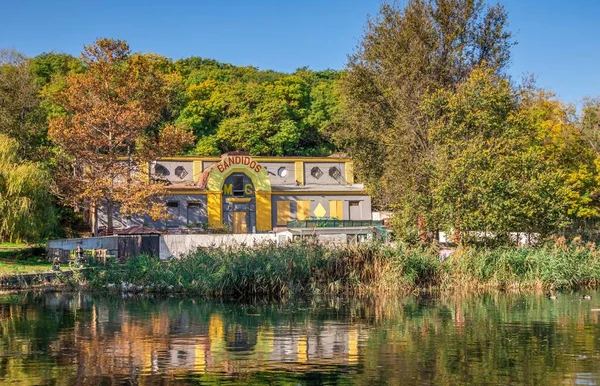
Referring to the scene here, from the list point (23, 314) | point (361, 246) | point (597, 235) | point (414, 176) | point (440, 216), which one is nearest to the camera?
point (23, 314)

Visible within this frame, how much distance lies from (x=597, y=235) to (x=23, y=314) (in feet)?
133

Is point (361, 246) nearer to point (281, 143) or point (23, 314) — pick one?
point (23, 314)

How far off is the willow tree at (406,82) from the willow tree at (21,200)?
16636 millimetres

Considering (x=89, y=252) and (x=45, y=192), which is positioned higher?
(x=45, y=192)

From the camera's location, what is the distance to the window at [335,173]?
6750 cm

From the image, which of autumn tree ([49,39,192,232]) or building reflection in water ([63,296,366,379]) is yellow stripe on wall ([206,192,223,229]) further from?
building reflection in water ([63,296,366,379])

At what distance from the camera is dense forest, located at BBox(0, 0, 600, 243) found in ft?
118

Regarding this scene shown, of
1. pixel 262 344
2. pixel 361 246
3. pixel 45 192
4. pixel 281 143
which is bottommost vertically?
pixel 262 344

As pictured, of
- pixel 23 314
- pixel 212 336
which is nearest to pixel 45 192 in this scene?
pixel 23 314

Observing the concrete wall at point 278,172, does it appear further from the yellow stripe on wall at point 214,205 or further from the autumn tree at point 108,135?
the autumn tree at point 108,135

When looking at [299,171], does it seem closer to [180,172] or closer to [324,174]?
[324,174]

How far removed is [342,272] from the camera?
101 feet

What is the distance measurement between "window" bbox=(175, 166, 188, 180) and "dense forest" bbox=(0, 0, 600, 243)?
6.77 meters

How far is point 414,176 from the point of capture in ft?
129
